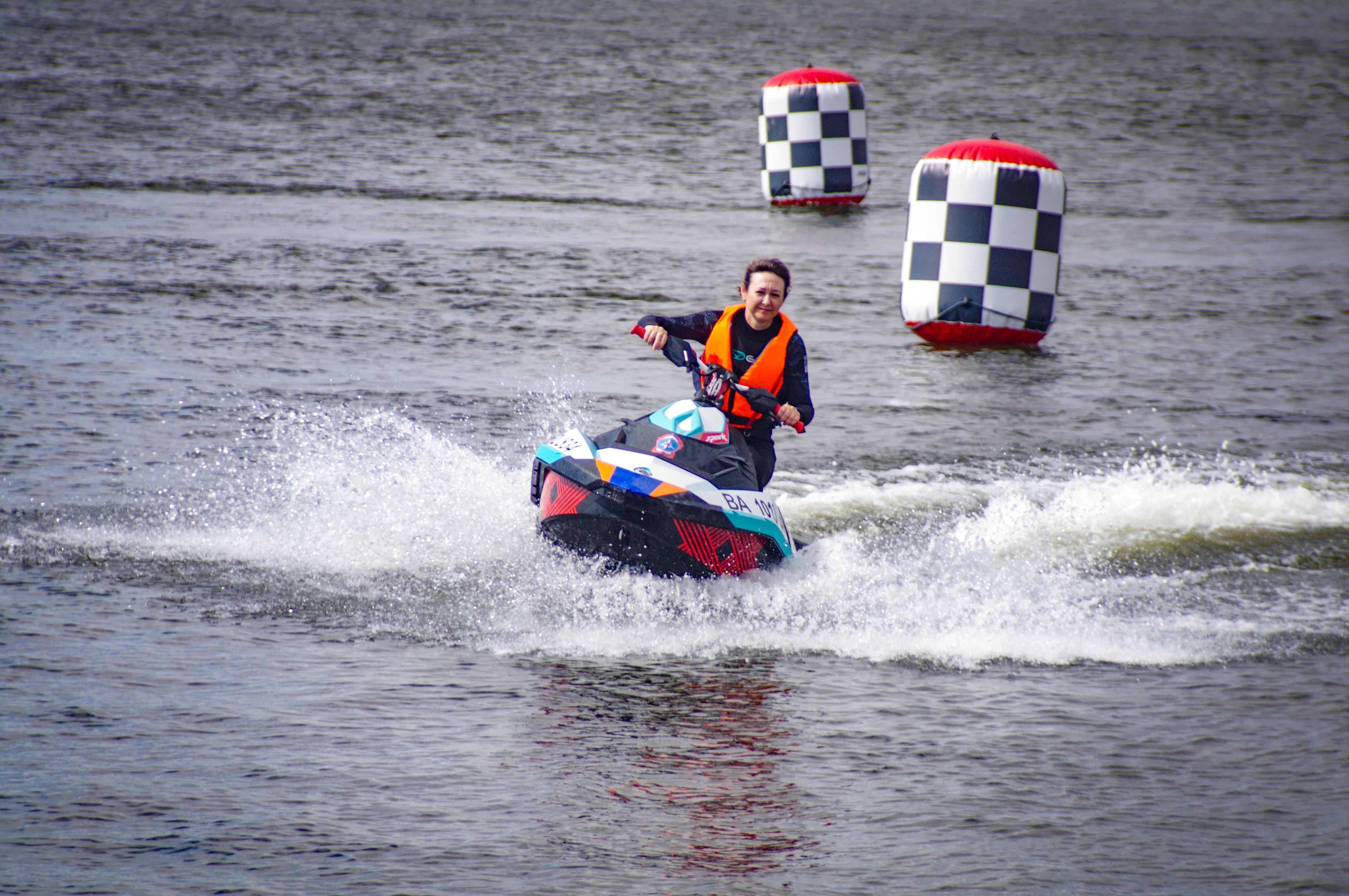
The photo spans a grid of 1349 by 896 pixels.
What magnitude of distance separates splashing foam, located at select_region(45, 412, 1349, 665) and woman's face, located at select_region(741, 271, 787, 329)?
99cm

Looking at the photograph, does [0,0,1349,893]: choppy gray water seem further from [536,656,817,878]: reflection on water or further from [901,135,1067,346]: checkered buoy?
[901,135,1067,346]: checkered buoy

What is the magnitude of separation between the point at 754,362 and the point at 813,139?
10.6m

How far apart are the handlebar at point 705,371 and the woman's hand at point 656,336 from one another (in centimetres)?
1

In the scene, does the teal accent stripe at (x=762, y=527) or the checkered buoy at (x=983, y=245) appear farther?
the checkered buoy at (x=983, y=245)

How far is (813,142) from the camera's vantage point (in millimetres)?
15930

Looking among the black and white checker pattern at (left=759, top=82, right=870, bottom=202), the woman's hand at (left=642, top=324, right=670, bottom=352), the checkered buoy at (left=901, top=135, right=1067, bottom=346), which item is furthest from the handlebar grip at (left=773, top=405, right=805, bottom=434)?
the black and white checker pattern at (left=759, top=82, right=870, bottom=202)

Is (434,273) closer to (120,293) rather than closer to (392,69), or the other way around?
(120,293)

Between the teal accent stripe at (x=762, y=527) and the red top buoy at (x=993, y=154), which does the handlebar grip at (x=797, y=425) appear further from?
the red top buoy at (x=993, y=154)

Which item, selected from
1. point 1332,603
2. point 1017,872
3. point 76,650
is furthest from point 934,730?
point 76,650

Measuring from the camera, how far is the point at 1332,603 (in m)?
5.76

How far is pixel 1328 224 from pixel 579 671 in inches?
559

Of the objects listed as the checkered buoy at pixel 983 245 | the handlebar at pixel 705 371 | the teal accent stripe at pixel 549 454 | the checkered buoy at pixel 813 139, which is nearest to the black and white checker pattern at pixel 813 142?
the checkered buoy at pixel 813 139

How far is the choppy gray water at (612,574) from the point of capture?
364cm

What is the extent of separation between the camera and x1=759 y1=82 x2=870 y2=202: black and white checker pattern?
15.1 m
